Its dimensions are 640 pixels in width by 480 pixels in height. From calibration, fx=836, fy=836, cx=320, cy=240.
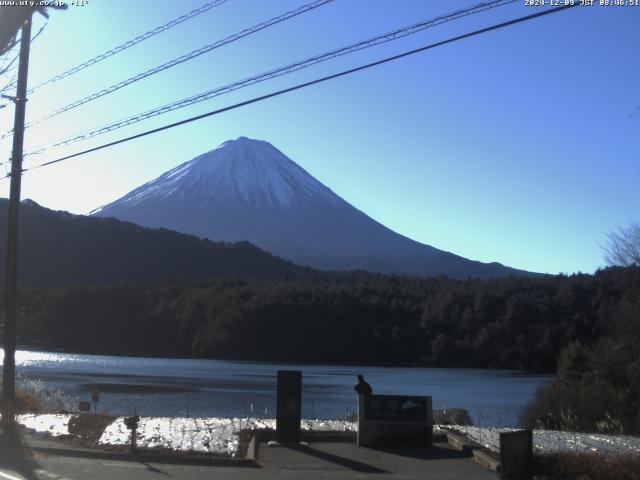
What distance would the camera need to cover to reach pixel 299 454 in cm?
1506

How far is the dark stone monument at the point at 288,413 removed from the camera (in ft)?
52.4

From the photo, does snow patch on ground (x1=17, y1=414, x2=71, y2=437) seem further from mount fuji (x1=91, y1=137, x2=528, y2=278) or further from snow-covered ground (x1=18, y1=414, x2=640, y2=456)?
mount fuji (x1=91, y1=137, x2=528, y2=278)

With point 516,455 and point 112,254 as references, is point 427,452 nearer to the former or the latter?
point 516,455

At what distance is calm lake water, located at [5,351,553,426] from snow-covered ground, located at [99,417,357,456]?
6693 millimetres

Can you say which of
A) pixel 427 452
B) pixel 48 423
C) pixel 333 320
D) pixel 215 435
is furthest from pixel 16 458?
pixel 333 320

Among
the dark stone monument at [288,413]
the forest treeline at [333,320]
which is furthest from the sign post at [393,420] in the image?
the forest treeline at [333,320]

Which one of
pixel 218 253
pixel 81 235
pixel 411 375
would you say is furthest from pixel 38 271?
pixel 411 375

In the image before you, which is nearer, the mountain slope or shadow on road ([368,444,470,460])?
shadow on road ([368,444,470,460])

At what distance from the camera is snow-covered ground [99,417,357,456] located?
51.9 feet

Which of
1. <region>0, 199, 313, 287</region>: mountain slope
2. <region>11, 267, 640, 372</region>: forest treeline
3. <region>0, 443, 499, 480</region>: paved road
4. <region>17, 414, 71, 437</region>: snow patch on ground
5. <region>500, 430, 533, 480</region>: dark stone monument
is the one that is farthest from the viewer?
<region>0, 199, 313, 287</region>: mountain slope

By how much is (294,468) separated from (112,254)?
382ft

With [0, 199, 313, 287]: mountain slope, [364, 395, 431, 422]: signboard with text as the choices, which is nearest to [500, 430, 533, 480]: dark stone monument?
[364, 395, 431, 422]: signboard with text

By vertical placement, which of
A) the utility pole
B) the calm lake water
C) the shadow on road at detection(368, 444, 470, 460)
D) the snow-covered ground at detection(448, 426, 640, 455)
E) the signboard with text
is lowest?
the calm lake water

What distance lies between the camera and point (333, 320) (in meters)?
85.8
